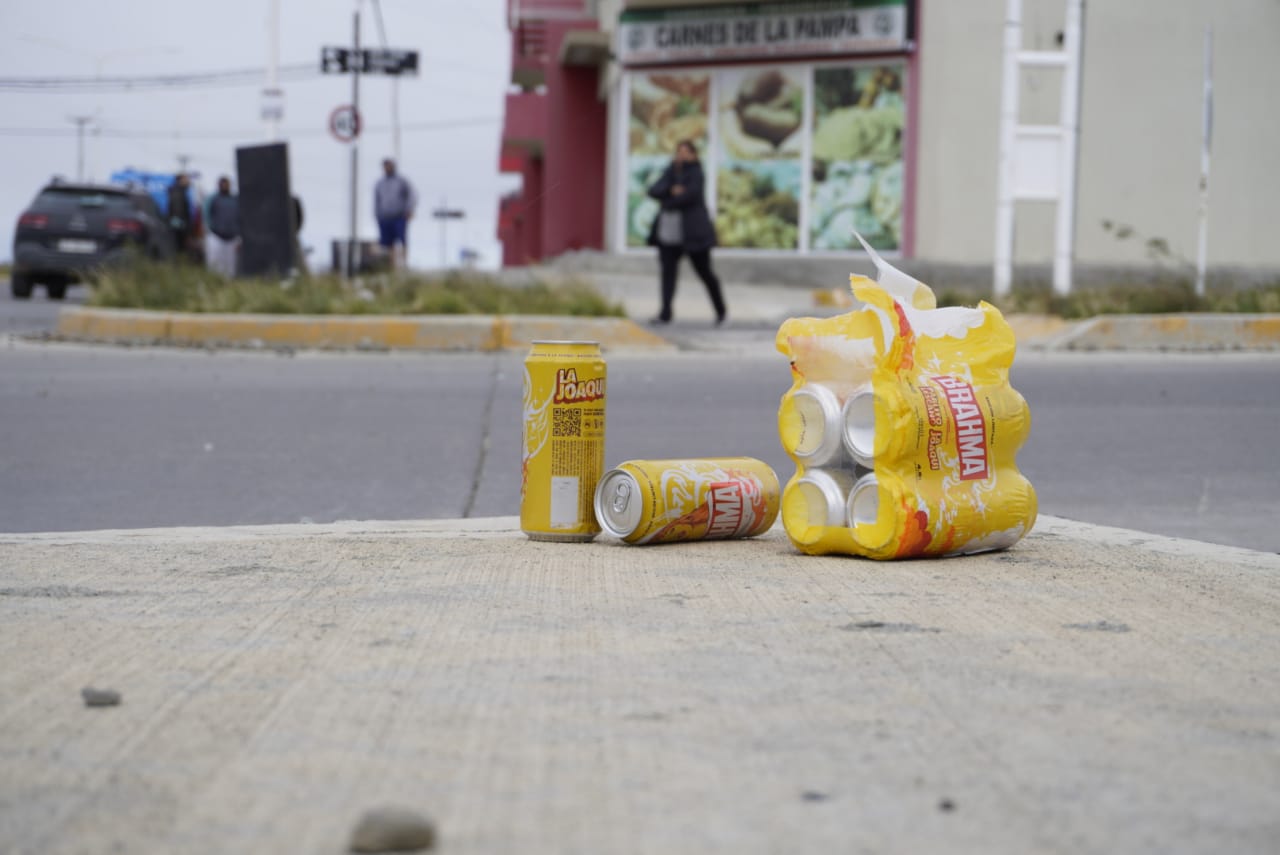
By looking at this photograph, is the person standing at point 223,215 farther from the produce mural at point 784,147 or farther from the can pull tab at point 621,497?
the can pull tab at point 621,497

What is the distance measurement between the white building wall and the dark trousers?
6264mm

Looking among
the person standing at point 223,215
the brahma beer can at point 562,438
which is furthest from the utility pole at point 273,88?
the brahma beer can at point 562,438

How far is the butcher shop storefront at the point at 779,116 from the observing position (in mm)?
20422

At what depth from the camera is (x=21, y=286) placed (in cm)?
2169

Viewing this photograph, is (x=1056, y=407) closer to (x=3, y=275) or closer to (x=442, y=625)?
(x=442, y=625)

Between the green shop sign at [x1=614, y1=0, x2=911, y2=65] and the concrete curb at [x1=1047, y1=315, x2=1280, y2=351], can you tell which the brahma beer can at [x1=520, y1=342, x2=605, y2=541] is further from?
the green shop sign at [x1=614, y1=0, x2=911, y2=65]

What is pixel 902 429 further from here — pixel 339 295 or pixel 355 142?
pixel 355 142

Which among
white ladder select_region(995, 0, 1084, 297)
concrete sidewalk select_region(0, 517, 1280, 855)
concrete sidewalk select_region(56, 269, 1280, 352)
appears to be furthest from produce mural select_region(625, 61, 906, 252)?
concrete sidewalk select_region(0, 517, 1280, 855)

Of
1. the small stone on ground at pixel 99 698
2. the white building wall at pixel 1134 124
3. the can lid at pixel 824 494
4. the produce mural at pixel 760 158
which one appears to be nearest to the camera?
the small stone on ground at pixel 99 698

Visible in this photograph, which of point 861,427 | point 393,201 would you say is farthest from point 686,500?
point 393,201

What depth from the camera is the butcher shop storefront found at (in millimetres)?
20422

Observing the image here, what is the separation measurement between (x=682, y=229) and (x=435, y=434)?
721 centimetres

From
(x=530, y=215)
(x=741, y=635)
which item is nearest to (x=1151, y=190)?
(x=741, y=635)

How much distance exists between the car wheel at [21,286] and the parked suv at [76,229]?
0.47 metres
